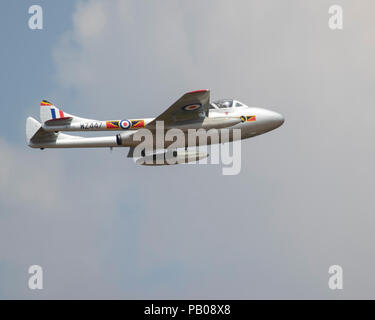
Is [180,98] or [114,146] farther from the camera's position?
[114,146]

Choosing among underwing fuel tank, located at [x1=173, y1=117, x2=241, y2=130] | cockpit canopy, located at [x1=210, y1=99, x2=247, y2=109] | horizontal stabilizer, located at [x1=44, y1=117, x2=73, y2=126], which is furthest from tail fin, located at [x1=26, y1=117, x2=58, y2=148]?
cockpit canopy, located at [x1=210, y1=99, x2=247, y2=109]

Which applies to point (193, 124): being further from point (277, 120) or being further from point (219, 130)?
Answer: point (277, 120)

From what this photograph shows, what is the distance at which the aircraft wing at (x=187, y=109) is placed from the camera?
3834 centimetres

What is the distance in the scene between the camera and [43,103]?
42344 millimetres

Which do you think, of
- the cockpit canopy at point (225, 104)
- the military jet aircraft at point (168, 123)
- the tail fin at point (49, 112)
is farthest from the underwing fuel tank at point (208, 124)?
the tail fin at point (49, 112)

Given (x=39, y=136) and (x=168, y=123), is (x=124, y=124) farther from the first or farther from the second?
(x=39, y=136)

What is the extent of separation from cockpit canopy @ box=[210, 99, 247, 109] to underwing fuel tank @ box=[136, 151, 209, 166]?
3.24 meters

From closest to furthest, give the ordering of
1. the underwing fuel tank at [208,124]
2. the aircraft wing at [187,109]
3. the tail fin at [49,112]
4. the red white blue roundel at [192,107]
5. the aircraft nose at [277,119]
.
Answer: the aircraft wing at [187,109] < the red white blue roundel at [192,107] < the underwing fuel tank at [208,124] < the tail fin at [49,112] < the aircraft nose at [277,119]

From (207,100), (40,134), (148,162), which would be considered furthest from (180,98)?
(40,134)

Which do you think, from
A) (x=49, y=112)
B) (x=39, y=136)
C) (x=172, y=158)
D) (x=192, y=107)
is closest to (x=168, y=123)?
(x=192, y=107)

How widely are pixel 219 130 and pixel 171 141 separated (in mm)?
3269

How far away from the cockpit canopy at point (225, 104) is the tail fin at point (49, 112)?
9.76 m

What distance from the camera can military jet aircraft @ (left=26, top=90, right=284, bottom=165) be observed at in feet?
131

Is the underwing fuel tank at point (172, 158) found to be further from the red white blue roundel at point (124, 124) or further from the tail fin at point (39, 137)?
the tail fin at point (39, 137)
